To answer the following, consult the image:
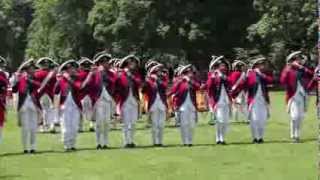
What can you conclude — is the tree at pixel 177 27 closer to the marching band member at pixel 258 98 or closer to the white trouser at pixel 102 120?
the marching band member at pixel 258 98

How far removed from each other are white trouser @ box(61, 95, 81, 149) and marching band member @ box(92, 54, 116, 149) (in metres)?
0.52

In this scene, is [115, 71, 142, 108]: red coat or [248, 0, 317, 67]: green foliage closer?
[115, 71, 142, 108]: red coat

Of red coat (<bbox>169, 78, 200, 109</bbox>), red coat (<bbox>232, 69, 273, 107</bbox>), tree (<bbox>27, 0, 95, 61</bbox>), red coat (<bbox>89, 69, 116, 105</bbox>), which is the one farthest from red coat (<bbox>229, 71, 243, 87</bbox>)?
tree (<bbox>27, 0, 95, 61</bbox>)

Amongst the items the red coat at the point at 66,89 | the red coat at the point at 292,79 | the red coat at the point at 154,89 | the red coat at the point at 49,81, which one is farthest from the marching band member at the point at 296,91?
the red coat at the point at 49,81

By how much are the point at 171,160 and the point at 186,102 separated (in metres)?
3.23

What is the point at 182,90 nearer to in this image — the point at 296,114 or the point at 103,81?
the point at 103,81

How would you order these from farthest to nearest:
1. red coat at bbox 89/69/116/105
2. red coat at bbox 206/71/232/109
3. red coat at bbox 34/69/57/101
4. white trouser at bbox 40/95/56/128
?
white trouser at bbox 40/95/56/128 < red coat at bbox 34/69/57/101 < red coat at bbox 206/71/232/109 < red coat at bbox 89/69/116/105

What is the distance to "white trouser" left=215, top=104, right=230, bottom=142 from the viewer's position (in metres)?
19.4

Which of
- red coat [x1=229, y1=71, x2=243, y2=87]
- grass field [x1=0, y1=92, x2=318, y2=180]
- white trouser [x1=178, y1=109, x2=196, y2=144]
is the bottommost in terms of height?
grass field [x1=0, y1=92, x2=318, y2=180]

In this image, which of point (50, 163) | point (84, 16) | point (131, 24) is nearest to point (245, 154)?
point (50, 163)

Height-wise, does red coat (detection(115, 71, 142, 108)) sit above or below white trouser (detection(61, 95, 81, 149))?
above

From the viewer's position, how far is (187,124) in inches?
760

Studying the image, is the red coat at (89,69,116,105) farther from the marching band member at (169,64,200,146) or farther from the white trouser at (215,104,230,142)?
the white trouser at (215,104,230,142)

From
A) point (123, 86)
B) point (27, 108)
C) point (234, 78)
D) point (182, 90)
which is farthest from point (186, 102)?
point (27, 108)
